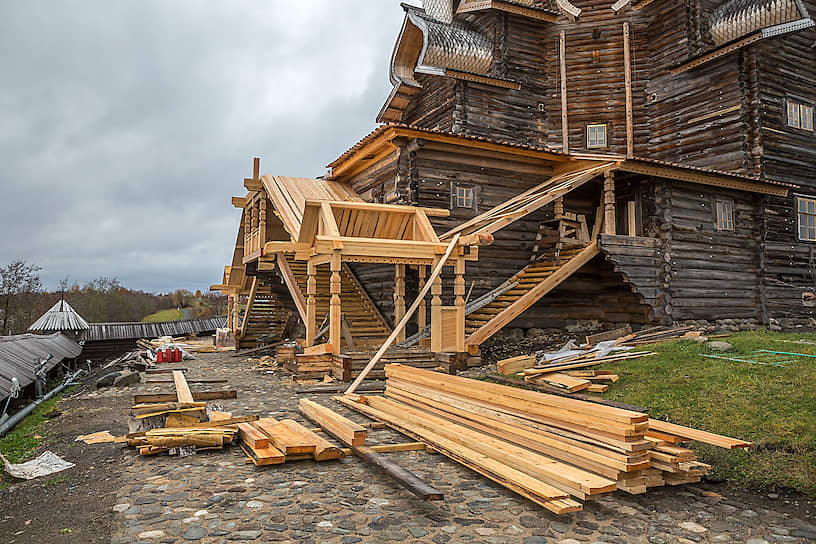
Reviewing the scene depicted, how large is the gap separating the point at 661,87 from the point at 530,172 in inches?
301

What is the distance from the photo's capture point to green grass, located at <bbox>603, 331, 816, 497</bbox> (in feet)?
19.1

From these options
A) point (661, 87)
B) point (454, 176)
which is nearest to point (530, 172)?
point (454, 176)

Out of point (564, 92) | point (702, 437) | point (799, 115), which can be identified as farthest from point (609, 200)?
point (702, 437)

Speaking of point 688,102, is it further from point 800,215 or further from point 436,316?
point 436,316

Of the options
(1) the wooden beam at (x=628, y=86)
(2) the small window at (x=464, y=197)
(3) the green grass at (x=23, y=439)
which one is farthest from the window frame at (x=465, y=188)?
(3) the green grass at (x=23, y=439)

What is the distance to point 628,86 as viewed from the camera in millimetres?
21562

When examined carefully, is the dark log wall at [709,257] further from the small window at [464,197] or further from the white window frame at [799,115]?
the small window at [464,197]

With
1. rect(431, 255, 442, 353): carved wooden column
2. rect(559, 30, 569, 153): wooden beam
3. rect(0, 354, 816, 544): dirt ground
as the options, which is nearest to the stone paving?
rect(0, 354, 816, 544): dirt ground

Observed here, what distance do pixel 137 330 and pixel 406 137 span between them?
20998mm

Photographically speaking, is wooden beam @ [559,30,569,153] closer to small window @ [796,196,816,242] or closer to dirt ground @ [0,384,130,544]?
small window @ [796,196,816,242]

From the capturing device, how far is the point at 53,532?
15.0ft

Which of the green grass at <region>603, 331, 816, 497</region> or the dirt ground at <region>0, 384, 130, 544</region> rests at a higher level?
the green grass at <region>603, 331, 816, 497</region>

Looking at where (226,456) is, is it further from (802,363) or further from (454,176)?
(454,176)

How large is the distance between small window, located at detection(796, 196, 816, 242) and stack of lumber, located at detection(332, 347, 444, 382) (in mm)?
14209
